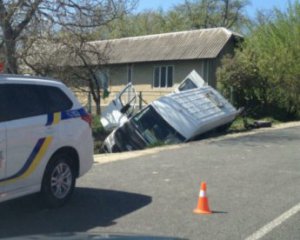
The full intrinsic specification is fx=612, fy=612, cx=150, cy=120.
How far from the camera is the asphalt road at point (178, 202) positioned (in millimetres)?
7211

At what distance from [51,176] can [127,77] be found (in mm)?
34537

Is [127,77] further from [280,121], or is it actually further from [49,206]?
[49,206]

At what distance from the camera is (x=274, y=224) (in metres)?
7.43

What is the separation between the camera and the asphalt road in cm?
721

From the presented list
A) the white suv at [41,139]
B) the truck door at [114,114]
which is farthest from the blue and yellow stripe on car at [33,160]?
the truck door at [114,114]

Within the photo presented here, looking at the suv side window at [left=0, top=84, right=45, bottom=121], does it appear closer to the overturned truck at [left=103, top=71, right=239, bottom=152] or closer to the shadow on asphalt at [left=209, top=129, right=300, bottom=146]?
the shadow on asphalt at [left=209, top=129, right=300, bottom=146]

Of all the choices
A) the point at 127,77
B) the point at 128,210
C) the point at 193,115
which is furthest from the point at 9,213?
the point at 127,77

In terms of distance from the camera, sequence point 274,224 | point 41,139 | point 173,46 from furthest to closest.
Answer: point 173,46, point 41,139, point 274,224

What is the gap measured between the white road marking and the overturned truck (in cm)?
1148

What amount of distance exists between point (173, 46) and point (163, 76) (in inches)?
81.2

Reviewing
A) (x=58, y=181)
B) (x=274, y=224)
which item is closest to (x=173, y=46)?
(x=58, y=181)

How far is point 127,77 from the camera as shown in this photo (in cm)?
4253

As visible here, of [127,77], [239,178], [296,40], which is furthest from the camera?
[127,77]

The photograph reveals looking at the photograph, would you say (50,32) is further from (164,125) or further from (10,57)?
(164,125)
